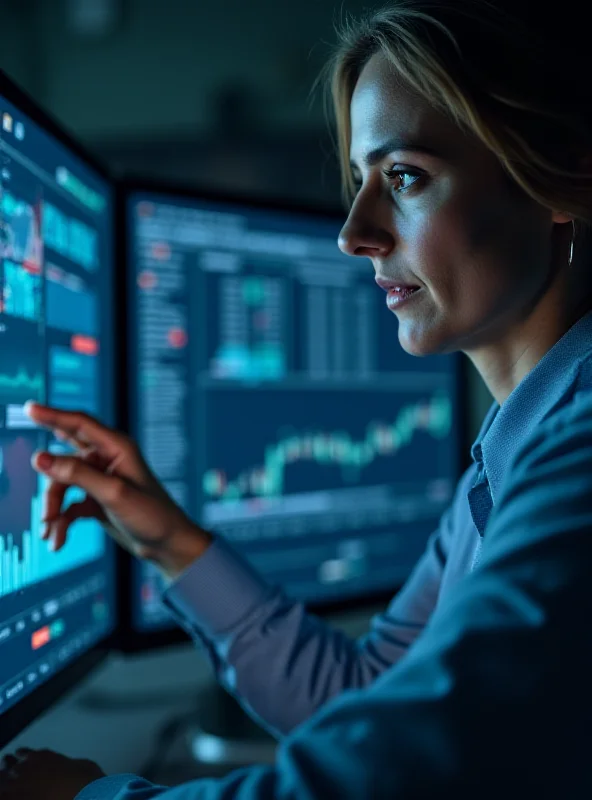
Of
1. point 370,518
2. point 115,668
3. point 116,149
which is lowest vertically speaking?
point 115,668

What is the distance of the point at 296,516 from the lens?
3.32 feet

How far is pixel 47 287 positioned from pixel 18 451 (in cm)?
15

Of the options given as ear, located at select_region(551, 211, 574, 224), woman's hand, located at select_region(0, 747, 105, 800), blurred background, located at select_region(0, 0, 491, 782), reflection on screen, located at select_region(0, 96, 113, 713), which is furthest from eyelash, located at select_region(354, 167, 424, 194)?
blurred background, located at select_region(0, 0, 491, 782)

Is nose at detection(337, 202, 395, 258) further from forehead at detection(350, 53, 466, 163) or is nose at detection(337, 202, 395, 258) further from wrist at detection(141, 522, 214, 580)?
wrist at detection(141, 522, 214, 580)

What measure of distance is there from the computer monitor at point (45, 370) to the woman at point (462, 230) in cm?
4

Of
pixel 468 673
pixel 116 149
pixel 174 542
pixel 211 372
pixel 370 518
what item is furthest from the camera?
pixel 116 149

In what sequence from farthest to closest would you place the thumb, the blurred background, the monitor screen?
the blurred background → the monitor screen → the thumb

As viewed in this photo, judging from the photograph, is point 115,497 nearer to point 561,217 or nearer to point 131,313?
point 131,313

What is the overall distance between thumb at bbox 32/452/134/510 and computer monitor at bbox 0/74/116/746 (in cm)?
1

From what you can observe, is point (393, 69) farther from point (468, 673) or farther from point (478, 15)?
point (468, 673)

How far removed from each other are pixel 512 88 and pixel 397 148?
98 mm

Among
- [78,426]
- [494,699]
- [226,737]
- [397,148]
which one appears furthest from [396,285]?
[226,737]

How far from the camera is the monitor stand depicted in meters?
0.86

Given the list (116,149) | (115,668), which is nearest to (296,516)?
(115,668)
